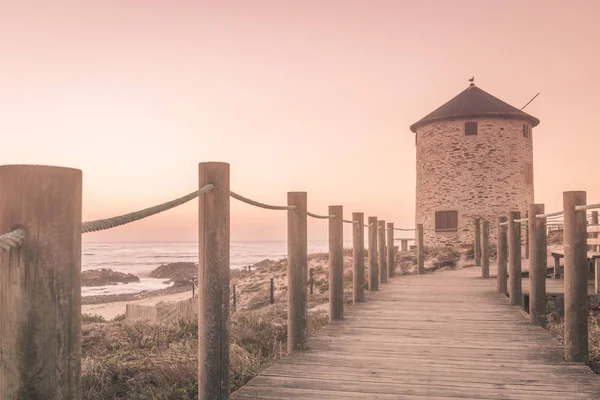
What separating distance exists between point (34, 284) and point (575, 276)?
4.09m

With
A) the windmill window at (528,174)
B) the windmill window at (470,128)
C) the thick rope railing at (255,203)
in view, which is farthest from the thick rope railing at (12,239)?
the windmill window at (528,174)

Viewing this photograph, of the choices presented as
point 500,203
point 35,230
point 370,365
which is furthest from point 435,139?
point 35,230

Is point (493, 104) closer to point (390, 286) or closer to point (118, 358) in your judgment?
point (390, 286)

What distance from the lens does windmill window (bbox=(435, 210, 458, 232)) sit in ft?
81.9

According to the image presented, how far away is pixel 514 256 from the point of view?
7.36 metres

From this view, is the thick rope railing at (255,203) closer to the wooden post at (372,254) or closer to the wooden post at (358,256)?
the wooden post at (358,256)

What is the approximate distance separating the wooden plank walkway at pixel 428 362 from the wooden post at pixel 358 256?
0.74 metres

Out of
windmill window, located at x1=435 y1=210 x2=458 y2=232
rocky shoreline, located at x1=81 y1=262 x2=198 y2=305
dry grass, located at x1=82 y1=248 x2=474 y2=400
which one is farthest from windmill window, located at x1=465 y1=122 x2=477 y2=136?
rocky shoreline, located at x1=81 y1=262 x2=198 y2=305

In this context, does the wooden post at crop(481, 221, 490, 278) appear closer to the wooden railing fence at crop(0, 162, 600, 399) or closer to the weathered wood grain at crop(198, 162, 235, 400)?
the wooden railing fence at crop(0, 162, 600, 399)

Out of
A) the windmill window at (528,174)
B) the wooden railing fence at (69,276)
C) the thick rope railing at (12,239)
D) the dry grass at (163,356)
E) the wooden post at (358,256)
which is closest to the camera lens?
the thick rope railing at (12,239)

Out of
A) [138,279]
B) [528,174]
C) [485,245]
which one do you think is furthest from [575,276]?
[138,279]

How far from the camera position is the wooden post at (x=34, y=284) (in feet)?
4.97

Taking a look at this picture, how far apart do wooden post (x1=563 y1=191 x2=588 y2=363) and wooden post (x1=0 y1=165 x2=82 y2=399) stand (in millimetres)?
3926

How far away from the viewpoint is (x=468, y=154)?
24.8m
